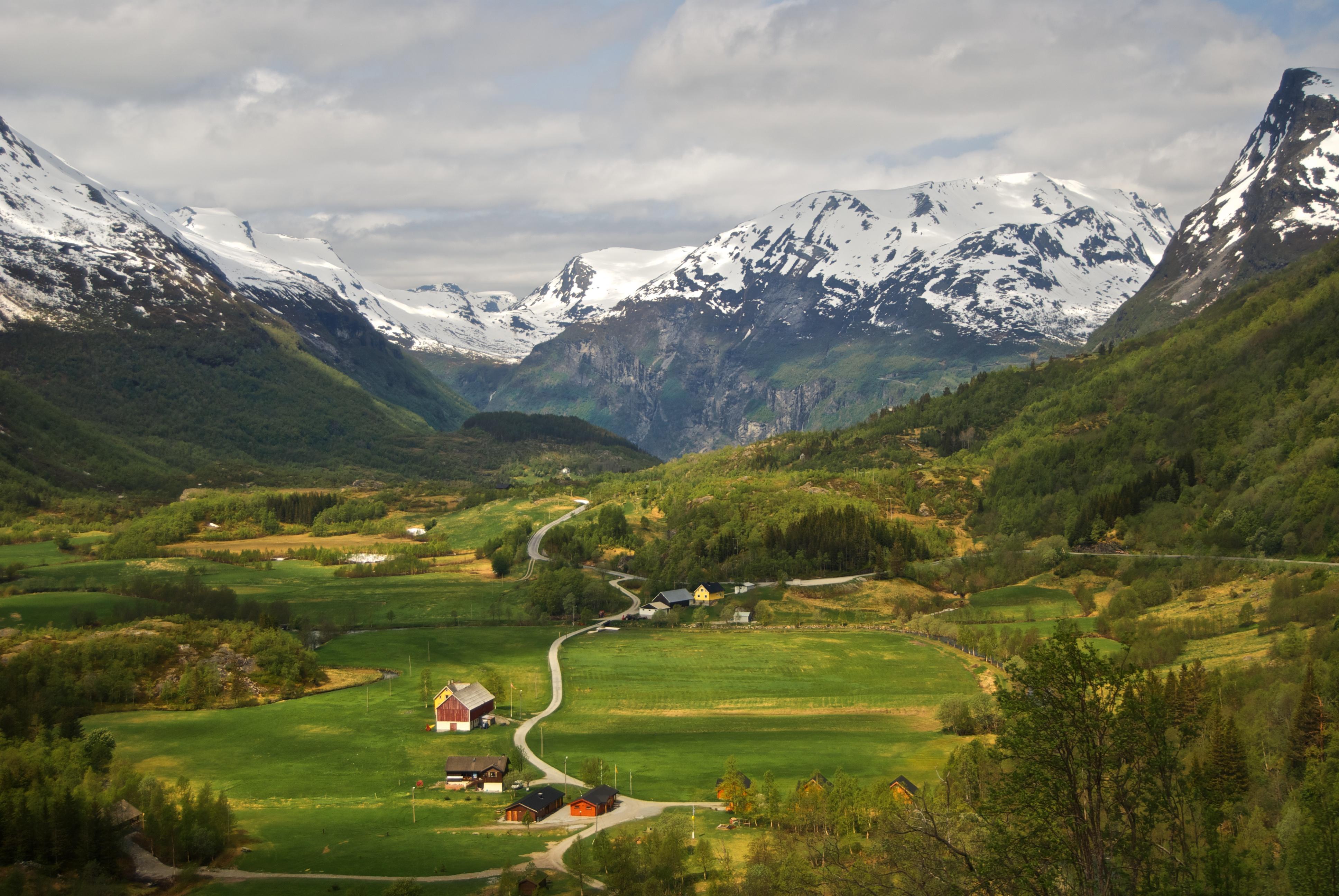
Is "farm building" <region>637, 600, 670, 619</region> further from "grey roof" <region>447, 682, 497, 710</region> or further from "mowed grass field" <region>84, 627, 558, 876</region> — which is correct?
"grey roof" <region>447, 682, 497, 710</region>

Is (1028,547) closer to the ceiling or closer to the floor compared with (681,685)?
closer to the ceiling

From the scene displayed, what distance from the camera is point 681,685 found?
336ft

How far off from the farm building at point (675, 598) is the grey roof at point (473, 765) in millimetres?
70383

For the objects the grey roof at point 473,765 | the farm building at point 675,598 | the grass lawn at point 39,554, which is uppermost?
the grass lawn at point 39,554

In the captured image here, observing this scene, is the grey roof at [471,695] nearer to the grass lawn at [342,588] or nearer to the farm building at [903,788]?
the farm building at [903,788]

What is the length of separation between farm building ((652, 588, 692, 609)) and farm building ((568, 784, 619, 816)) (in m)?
75.9

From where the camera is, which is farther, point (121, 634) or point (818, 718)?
point (121, 634)

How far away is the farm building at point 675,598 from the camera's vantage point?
142125 mm

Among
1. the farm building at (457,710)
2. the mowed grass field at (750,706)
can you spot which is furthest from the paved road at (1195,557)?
the farm building at (457,710)

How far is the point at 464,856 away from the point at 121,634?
56310mm

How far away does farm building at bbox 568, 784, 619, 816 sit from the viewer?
2488 inches

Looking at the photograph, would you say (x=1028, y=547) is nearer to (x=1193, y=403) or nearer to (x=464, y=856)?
(x=1193, y=403)

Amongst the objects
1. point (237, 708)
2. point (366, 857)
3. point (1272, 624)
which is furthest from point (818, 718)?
point (237, 708)

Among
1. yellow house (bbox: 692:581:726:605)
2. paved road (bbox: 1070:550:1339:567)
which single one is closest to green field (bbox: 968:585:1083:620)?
paved road (bbox: 1070:550:1339:567)
